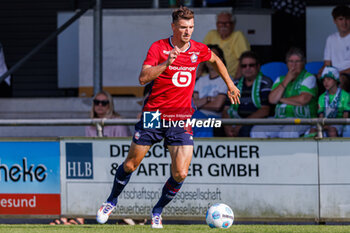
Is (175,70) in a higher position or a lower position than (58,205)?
higher

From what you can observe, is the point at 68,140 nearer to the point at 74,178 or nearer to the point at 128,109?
the point at 74,178

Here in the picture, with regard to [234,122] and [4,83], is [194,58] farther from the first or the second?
[4,83]

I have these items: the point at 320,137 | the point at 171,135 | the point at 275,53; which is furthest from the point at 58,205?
the point at 275,53

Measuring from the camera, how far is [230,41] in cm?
Answer: 1221

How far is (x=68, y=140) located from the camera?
10062mm

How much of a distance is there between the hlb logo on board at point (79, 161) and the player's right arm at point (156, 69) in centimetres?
235

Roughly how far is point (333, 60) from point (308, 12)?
2.68 meters

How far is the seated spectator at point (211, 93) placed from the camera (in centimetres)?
1111

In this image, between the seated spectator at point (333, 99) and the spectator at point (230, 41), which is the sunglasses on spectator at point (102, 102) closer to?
the spectator at point (230, 41)

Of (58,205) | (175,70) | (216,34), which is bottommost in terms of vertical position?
(58,205)

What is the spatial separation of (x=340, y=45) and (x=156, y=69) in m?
4.53

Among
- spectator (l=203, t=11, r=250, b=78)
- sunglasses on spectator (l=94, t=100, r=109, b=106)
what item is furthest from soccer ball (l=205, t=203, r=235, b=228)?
spectator (l=203, t=11, r=250, b=78)

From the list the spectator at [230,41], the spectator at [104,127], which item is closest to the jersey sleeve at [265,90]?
the spectator at [230,41]

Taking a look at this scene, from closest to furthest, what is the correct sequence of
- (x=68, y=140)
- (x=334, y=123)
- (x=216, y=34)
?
(x=334, y=123) < (x=68, y=140) < (x=216, y=34)
